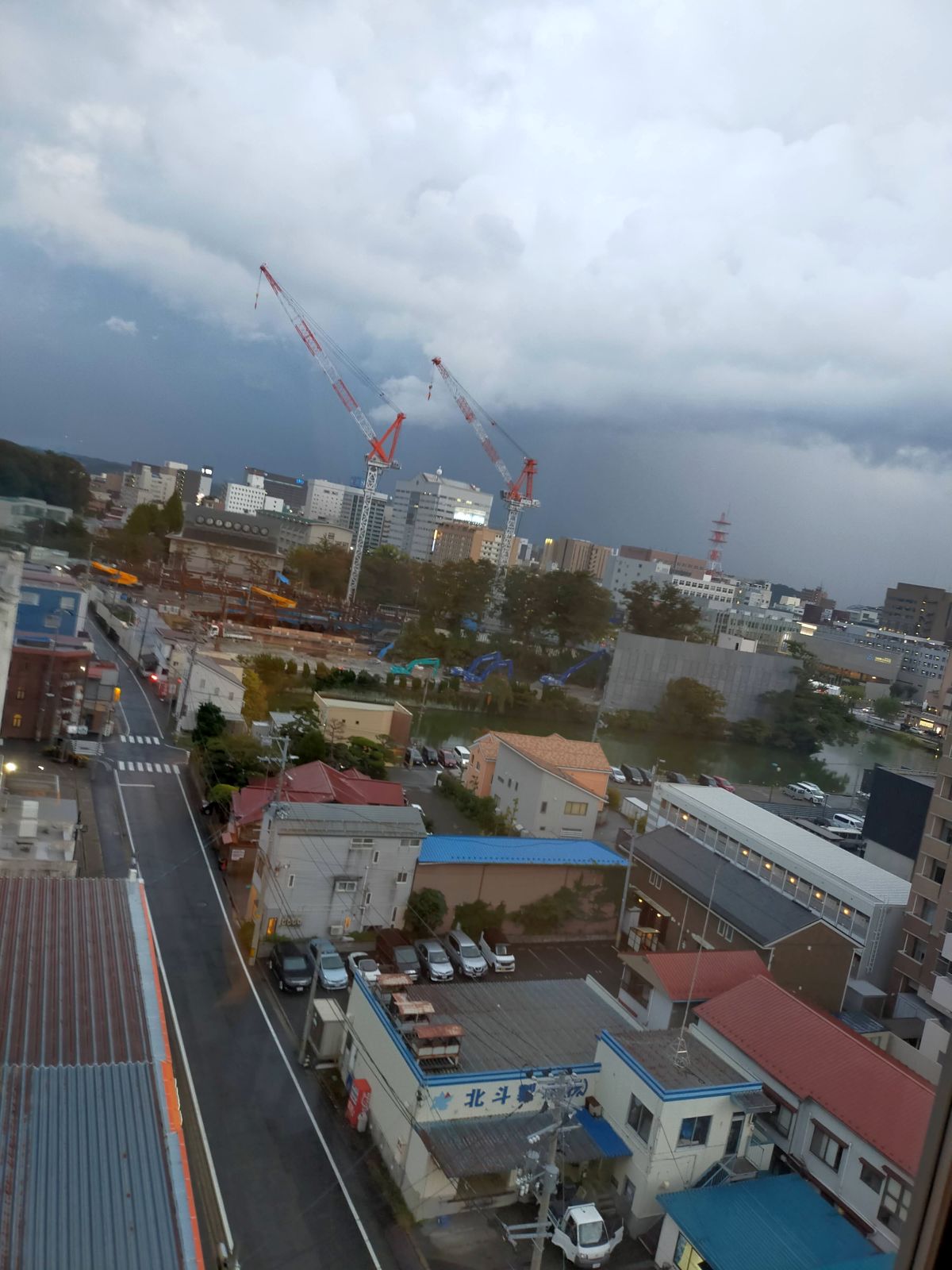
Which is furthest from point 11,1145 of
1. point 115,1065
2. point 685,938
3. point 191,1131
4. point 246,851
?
point 685,938

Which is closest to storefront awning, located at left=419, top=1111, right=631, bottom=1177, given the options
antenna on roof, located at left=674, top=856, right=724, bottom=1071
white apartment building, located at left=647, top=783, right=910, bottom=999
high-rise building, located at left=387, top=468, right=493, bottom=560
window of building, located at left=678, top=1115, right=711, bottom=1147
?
window of building, located at left=678, top=1115, right=711, bottom=1147

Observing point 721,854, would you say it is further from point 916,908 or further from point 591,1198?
point 591,1198

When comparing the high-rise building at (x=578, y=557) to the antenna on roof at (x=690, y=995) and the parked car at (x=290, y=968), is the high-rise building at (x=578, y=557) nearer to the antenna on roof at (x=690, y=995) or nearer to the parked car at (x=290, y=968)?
the antenna on roof at (x=690, y=995)

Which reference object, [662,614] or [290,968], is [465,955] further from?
[662,614]

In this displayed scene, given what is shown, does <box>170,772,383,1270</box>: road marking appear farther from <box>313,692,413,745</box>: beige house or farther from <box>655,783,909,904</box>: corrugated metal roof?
<box>655,783,909,904</box>: corrugated metal roof

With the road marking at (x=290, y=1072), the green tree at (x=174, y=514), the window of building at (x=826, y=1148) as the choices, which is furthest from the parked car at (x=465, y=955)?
the green tree at (x=174, y=514)

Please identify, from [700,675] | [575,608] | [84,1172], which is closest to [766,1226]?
[84,1172]
